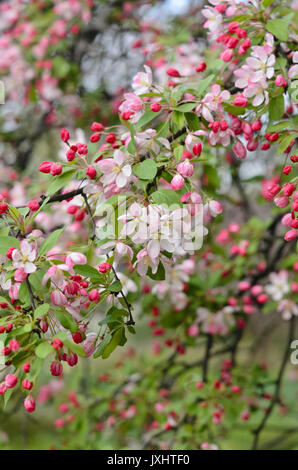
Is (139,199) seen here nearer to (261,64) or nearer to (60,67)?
(261,64)

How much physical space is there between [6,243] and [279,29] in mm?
793

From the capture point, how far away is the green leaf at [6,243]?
0.98 meters

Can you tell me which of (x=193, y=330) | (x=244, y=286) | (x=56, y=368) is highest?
(x=56, y=368)

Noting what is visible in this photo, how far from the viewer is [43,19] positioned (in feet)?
9.76

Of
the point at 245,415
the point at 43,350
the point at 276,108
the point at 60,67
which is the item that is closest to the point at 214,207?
the point at 276,108

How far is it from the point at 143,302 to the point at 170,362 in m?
0.46

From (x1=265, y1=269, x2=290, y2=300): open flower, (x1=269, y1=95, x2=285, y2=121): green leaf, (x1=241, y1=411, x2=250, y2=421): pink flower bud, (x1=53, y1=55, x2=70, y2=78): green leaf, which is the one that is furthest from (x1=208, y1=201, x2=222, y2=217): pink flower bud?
(x1=53, y1=55, x2=70, y2=78): green leaf

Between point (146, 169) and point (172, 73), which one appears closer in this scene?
point (146, 169)

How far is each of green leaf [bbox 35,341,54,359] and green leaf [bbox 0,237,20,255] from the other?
0.21 meters

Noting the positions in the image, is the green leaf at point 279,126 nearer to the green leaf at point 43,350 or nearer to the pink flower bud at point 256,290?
the green leaf at point 43,350

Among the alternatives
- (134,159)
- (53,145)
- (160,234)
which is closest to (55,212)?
(134,159)

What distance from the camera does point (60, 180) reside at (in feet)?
3.59

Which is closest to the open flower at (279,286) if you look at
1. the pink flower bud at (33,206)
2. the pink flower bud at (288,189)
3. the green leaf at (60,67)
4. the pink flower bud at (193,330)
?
the pink flower bud at (193,330)

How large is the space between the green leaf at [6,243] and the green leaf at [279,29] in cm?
76
